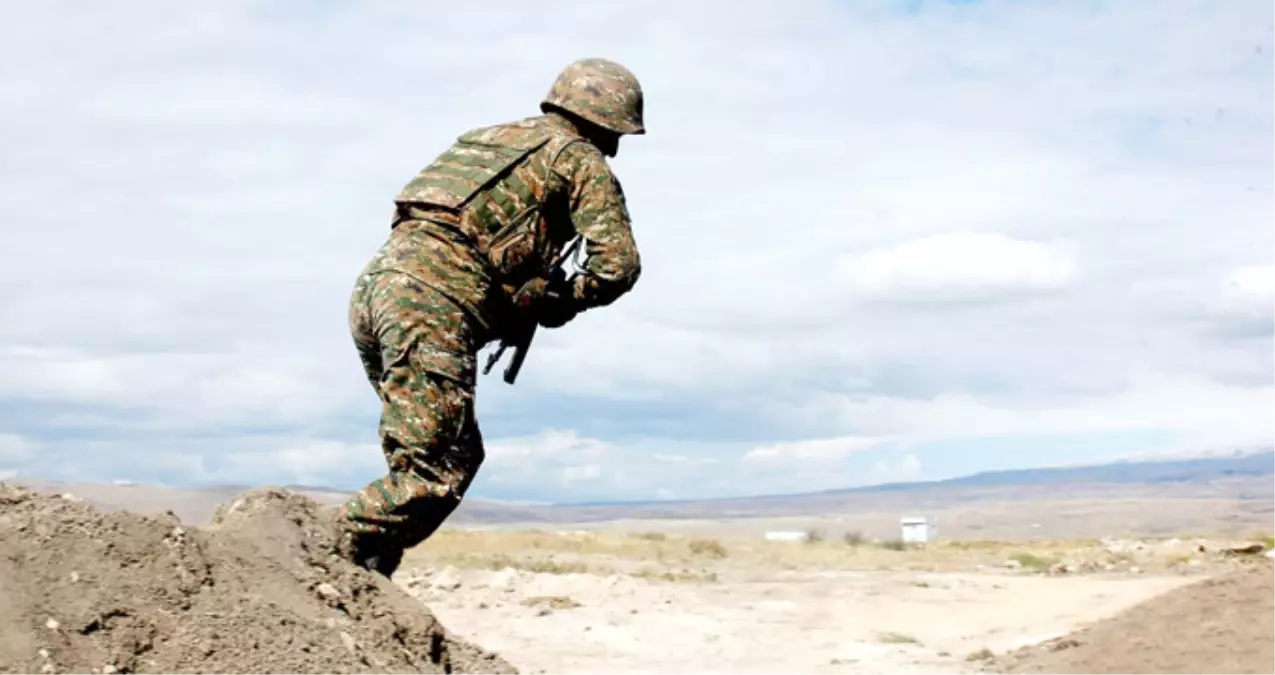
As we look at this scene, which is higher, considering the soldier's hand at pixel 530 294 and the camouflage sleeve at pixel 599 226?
the camouflage sleeve at pixel 599 226

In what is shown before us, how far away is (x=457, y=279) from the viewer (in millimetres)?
5062

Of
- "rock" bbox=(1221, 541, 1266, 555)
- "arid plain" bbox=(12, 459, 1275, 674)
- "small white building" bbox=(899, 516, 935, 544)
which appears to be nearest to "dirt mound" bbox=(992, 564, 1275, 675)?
"arid plain" bbox=(12, 459, 1275, 674)

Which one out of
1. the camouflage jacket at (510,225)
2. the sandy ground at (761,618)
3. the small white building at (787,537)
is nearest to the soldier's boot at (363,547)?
the camouflage jacket at (510,225)

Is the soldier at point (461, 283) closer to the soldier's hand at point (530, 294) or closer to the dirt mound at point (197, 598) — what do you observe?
the soldier's hand at point (530, 294)

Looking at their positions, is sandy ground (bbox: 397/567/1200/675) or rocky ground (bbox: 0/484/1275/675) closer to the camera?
rocky ground (bbox: 0/484/1275/675)

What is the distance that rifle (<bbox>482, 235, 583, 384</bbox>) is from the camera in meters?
5.24

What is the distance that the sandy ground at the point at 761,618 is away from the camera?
36.7ft

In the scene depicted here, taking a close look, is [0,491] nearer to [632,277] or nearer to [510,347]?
[510,347]

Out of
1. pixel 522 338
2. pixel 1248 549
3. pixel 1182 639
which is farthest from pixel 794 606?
pixel 522 338

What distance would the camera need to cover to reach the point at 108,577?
14.3 feet

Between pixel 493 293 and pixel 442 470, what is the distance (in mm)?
635

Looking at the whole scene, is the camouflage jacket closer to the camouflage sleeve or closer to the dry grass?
the camouflage sleeve

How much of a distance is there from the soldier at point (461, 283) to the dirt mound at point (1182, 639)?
5.78 m

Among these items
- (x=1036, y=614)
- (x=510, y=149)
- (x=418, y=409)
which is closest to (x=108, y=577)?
(x=418, y=409)
